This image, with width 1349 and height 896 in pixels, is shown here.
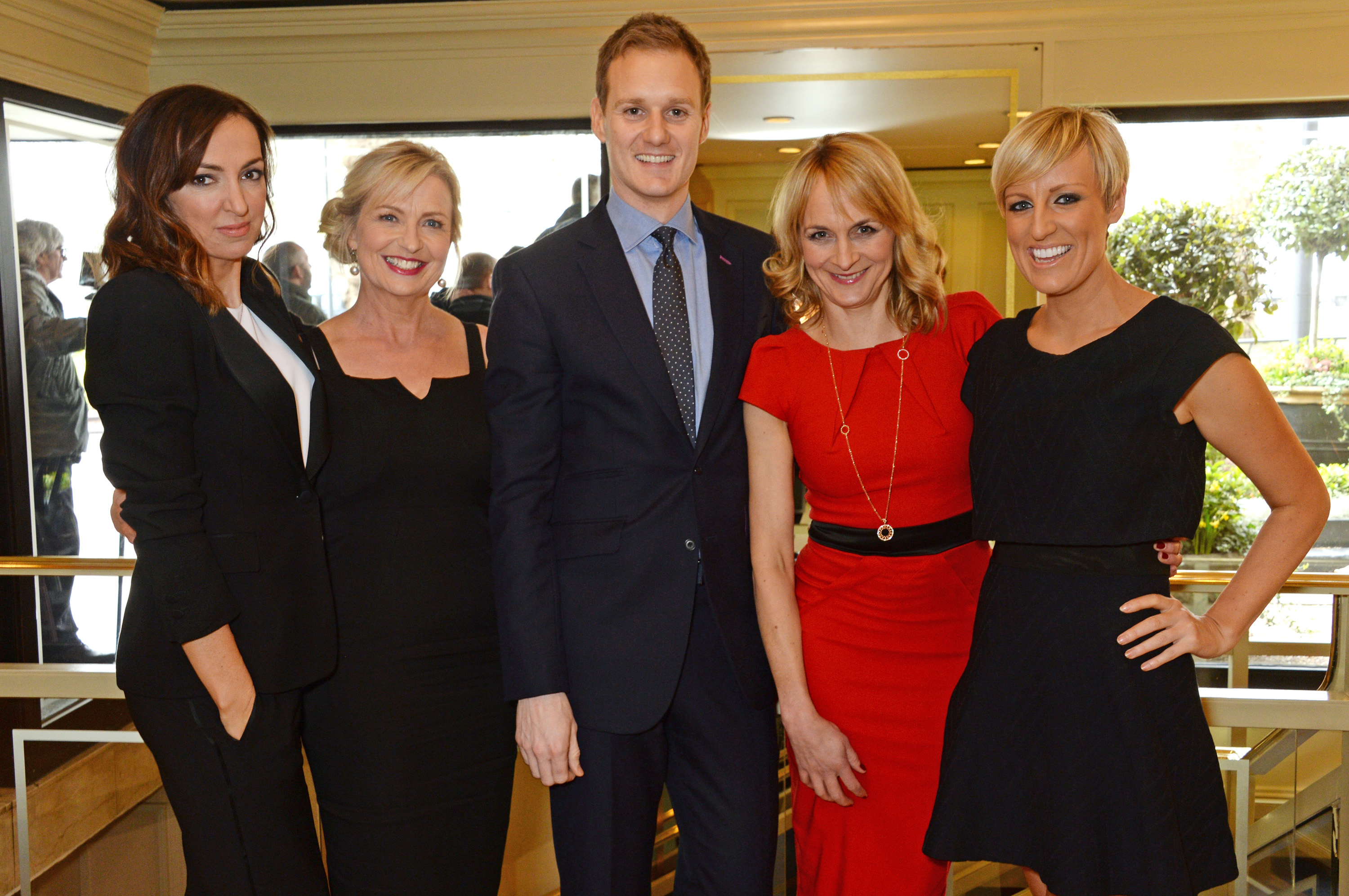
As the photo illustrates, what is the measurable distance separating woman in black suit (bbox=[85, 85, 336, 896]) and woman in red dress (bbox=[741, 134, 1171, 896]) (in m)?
0.76

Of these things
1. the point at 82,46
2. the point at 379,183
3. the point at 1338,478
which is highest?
the point at 82,46

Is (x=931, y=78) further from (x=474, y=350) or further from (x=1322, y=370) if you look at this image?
(x=474, y=350)

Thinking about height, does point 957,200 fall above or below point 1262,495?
above

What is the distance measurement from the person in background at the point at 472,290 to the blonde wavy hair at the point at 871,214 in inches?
146

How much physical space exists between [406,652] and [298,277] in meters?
4.13

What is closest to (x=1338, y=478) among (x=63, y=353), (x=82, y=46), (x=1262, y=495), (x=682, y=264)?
(x=1262, y=495)

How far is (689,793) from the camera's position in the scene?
1.72 metres

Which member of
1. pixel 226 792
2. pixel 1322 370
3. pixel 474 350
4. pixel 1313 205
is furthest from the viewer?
pixel 1322 370

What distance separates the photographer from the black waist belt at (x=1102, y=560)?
1.45 meters

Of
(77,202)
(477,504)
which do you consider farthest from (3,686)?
(77,202)

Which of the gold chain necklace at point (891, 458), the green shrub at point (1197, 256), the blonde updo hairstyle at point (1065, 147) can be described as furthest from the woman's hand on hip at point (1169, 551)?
the green shrub at point (1197, 256)

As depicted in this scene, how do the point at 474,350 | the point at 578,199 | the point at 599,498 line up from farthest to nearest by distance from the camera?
the point at 578,199
the point at 474,350
the point at 599,498

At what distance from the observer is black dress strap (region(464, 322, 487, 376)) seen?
6.62ft

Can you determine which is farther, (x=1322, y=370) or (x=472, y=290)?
(x=472, y=290)
